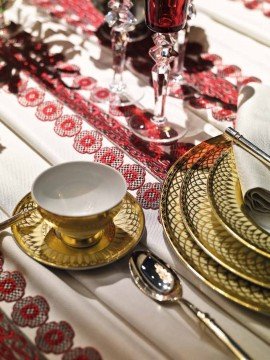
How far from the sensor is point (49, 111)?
2.79ft

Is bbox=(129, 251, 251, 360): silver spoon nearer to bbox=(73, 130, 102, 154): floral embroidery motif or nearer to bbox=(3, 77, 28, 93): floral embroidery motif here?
bbox=(73, 130, 102, 154): floral embroidery motif

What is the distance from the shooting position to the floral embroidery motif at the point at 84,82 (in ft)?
2.98

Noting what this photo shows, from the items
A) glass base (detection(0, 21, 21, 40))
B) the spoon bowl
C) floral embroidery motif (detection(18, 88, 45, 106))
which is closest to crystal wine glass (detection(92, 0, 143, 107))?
floral embroidery motif (detection(18, 88, 45, 106))

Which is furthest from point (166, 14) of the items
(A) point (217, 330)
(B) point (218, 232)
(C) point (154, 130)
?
(A) point (217, 330)

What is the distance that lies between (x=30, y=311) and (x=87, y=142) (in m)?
0.29

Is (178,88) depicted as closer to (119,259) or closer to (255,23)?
(255,23)

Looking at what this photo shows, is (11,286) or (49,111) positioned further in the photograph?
(49,111)

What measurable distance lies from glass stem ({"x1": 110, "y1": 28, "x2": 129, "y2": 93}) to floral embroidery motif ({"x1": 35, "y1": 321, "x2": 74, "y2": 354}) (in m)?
0.44

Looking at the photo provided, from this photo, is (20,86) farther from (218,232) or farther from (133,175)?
(218,232)

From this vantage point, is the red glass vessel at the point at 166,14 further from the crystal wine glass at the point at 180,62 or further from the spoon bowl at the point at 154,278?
the spoon bowl at the point at 154,278

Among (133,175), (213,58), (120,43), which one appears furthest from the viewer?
(213,58)

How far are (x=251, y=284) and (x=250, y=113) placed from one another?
0.83 ft

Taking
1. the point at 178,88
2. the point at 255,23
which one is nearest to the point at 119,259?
the point at 178,88

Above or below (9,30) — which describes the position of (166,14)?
above
